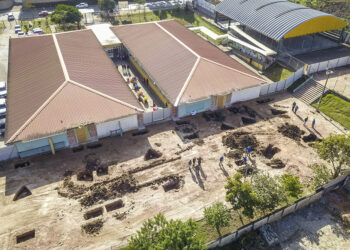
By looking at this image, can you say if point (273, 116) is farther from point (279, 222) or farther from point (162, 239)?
point (162, 239)

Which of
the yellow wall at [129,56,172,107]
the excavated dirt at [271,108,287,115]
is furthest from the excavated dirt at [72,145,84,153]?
the excavated dirt at [271,108,287,115]

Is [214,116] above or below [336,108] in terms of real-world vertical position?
below

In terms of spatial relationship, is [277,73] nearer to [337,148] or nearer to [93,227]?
[337,148]

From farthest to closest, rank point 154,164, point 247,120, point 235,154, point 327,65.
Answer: point 327,65
point 247,120
point 235,154
point 154,164

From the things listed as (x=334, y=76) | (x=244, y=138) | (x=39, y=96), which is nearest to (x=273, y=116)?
(x=244, y=138)

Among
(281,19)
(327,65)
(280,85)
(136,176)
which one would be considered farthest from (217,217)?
(281,19)

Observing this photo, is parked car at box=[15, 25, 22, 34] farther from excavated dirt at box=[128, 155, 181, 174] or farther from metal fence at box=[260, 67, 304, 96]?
metal fence at box=[260, 67, 304, 96]
